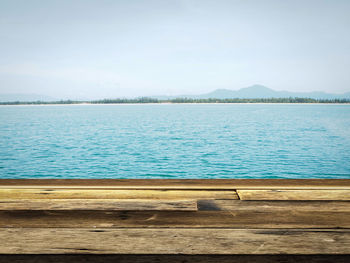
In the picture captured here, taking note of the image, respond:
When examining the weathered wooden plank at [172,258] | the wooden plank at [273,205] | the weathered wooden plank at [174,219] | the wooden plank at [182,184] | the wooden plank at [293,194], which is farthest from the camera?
the wooden plank at [182,184]

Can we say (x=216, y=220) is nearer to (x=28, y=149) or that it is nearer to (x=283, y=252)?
(x=283, y=252)

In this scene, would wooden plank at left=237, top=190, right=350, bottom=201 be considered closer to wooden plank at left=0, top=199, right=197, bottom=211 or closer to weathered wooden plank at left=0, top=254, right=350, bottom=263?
wooden plank at left=0, top=199, right=197, bottom=211

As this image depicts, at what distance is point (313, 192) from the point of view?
5.79 ft

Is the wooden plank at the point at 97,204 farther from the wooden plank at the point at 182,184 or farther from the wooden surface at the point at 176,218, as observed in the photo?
the wooden plank at the point at 182,184

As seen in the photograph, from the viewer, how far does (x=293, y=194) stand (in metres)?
1.73

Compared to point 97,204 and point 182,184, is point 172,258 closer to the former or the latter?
point 97,204

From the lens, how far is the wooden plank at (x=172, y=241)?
43.6 inches

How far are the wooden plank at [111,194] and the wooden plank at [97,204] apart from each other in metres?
0.08

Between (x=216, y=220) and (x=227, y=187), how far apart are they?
0.53 m

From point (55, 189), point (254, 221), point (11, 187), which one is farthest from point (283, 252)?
point (11, 187)

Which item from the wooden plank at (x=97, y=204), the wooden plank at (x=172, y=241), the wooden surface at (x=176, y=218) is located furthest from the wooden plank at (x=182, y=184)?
the wooden plank at (x=172, y=241)

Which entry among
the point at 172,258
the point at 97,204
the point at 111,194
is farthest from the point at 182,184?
the point at 172,258

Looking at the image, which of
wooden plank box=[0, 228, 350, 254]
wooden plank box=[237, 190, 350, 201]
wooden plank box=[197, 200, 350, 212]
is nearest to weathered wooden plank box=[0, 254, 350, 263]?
wooden plank box=[0, 228, 350, 254]

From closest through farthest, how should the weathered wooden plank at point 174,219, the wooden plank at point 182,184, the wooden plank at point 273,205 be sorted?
1. the weathered wooden plank at point 174,219
2. the wooden plank at point 273,205
3. the wooden plank at point 182,184
